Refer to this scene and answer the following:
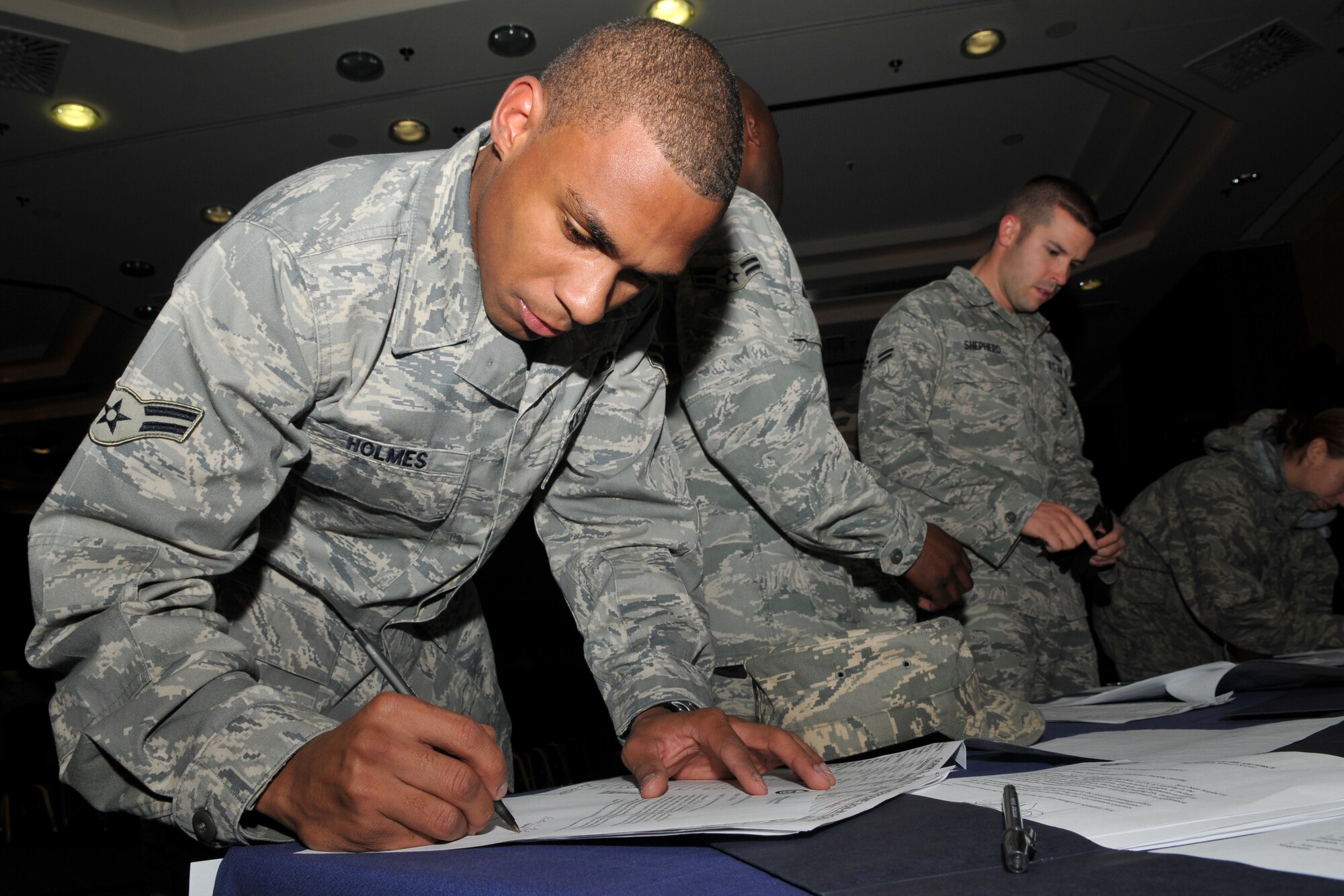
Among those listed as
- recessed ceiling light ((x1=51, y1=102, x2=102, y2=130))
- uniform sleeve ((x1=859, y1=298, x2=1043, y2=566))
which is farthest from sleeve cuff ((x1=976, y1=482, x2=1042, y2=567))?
recessed ceiling light ((x1=51, y1=102, x2=102, y2=130))

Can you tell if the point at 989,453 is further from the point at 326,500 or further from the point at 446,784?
the point at 446,784

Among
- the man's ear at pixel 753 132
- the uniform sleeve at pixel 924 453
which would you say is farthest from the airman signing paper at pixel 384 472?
the uniform sleeve at pixel 924 453

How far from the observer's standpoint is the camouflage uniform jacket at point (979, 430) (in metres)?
1.92

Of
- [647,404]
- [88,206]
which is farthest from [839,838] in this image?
[88,206]

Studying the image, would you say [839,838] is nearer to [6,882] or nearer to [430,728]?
A: [430,728]

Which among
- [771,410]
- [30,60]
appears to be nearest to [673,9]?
[30,60]

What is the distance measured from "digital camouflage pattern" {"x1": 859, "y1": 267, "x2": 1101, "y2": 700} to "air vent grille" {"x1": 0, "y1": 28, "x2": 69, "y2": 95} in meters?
3.52

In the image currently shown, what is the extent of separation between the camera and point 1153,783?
63cm

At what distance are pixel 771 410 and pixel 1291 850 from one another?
0.88 metres

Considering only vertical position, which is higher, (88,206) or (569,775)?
(88,206)

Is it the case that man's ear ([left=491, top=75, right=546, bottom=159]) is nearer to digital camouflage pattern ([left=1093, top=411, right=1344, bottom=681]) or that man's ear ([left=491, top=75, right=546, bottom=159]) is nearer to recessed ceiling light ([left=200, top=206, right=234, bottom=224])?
digital camouflage pattern ([left=1093, top=411, right=1344, bottom=681])

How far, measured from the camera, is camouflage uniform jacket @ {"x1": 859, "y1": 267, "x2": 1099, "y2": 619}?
6.29 ft

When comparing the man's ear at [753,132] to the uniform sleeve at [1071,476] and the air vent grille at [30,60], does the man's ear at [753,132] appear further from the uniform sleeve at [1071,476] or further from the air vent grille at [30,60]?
the air vent grille at [30,60]

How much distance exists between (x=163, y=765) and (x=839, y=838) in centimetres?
53
